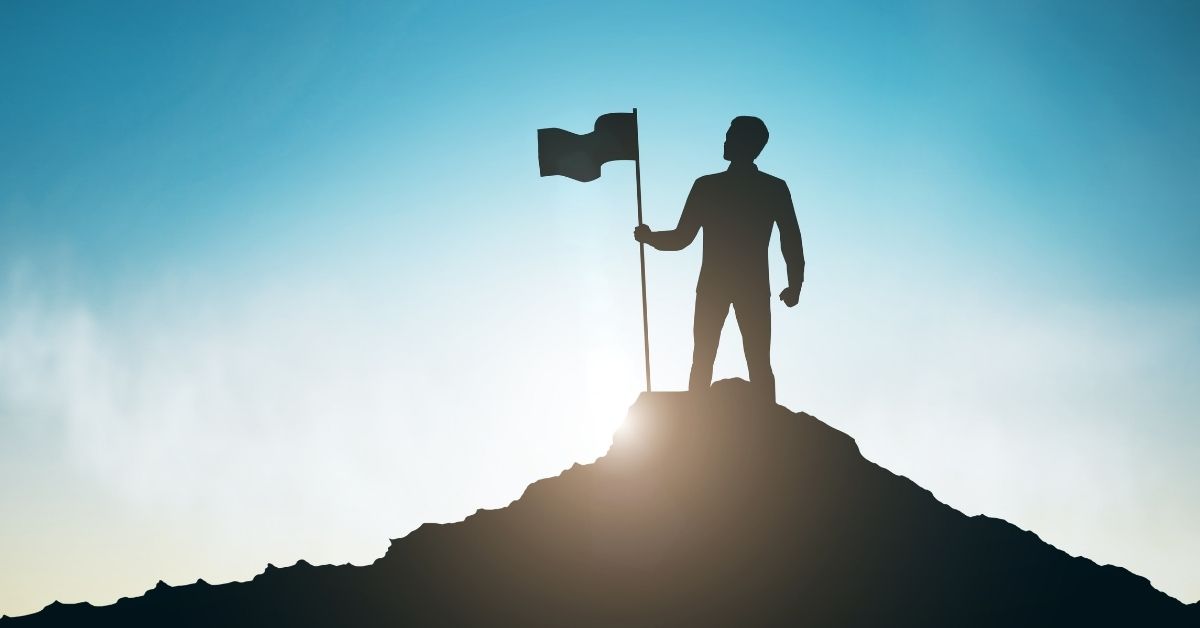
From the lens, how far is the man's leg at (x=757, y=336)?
1218 cm

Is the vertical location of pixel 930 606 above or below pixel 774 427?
below

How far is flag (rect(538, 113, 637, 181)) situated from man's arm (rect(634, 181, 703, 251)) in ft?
3.30

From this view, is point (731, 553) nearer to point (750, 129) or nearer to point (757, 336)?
point (757, 336)

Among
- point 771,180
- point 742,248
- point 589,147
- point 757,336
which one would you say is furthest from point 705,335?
point 589,147

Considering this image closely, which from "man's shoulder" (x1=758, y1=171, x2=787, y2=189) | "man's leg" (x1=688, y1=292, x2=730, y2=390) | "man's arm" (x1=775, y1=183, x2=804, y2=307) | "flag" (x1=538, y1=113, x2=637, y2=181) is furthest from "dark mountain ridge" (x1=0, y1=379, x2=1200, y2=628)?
"flag" (x1=538, y1=113, x2=637, y2=181)

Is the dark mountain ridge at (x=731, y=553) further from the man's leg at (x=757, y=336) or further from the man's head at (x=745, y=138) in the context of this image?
the man's head at (x=745, y=138)

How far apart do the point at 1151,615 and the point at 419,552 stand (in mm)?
9838

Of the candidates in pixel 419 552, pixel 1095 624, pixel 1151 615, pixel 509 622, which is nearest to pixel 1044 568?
pixel 1095 624

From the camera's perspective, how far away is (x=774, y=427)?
1242 centimetres

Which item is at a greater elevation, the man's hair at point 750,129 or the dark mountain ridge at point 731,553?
the man's hair at point 750,129

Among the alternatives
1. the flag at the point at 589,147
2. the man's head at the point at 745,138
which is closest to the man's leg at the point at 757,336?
the man's head at the point at 745,138

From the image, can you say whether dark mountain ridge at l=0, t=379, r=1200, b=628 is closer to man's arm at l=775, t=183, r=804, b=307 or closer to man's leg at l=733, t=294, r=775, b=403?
man's leg at l=733, t=294, r=775, b=403

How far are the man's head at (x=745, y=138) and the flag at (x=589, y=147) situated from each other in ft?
4.42

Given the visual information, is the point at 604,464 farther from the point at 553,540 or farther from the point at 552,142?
the point at 552,142
